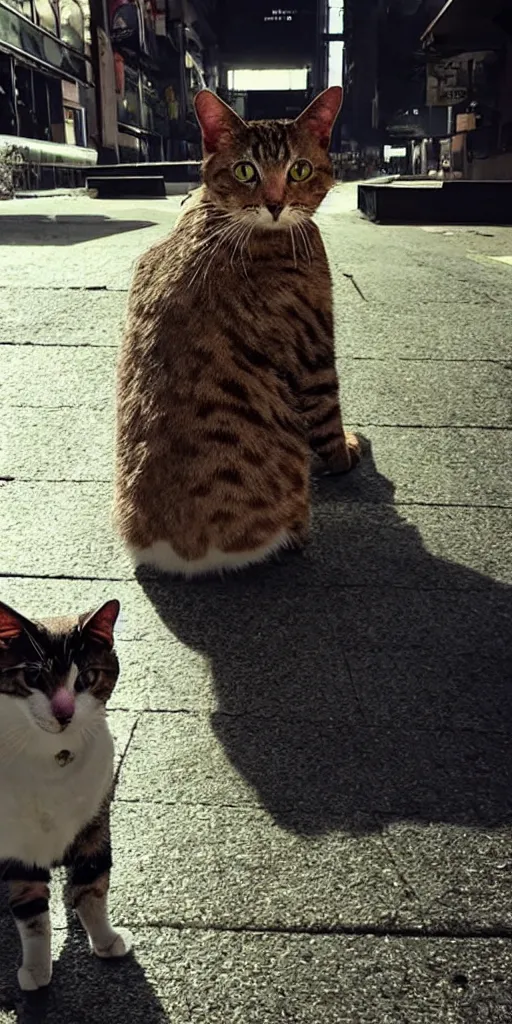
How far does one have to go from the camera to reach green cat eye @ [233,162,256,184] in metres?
3.38

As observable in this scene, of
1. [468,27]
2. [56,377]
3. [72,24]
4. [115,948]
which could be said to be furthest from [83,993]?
[72,24]

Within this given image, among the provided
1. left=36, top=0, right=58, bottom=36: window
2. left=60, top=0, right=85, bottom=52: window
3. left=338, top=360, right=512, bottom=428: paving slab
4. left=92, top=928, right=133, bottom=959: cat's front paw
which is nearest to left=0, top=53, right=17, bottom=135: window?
left=36, top=0, right=58, bottom=36: window

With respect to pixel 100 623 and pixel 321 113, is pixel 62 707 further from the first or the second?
pixel 321 113

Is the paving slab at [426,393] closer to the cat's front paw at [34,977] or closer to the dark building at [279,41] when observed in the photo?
the cat's front paw at [34,977]

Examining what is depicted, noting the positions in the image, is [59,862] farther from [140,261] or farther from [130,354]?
[140,261]

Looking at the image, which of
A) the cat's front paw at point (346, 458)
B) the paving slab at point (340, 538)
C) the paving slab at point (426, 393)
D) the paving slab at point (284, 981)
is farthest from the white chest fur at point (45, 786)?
the paving slab at point (426, 393)

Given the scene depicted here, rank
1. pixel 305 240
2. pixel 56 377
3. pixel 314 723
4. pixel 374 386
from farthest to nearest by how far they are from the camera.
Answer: pixel 374 386
pixel 56 377
pixel 305 240
pixel 314 723

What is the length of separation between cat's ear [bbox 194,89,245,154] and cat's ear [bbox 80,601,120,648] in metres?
2.17

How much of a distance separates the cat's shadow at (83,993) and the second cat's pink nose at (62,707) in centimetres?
73

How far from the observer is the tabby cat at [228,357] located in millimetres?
3455

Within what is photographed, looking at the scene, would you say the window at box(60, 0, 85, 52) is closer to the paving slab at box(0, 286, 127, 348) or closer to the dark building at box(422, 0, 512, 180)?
the dark building at box(422, 0, 512, 180)

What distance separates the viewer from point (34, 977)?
6.41 ft

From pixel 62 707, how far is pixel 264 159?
239 centimetres

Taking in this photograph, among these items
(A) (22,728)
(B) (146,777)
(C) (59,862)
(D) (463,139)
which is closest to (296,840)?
(B) (146,777)
